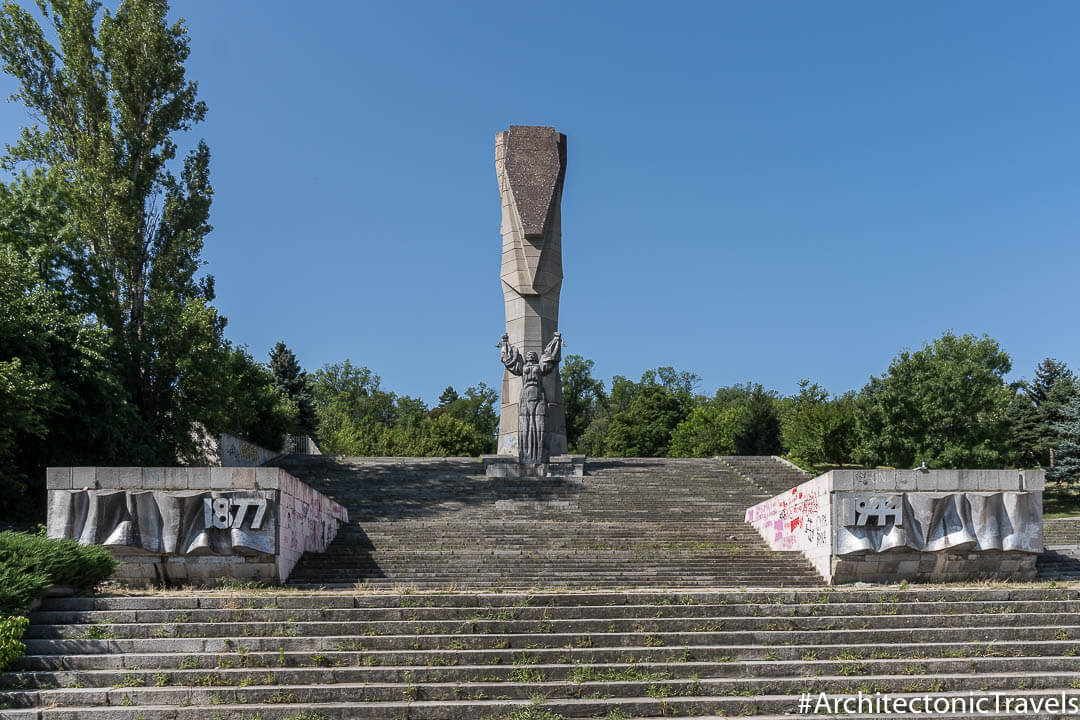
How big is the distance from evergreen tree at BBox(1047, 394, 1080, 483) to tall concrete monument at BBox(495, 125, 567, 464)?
54.0ft

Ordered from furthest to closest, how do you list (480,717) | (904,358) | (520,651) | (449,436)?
(449,436) < (904,358) < (520,651) < (480,717)

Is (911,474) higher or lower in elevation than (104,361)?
lower

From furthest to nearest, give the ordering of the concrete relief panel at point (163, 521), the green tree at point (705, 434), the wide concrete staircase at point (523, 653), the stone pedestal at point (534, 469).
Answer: the green tree at point (705, 434) < the stone pedestal at point (534, 469) < the concrete relief panel at point (163, 521) < the wide concrete staircase at point (523, 653)

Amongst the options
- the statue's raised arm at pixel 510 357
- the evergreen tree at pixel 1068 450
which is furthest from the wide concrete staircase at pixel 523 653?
the evergreen tree at pixel 1068 450

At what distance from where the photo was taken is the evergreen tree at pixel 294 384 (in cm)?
4191

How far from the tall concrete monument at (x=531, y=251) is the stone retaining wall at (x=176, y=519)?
53.5 ft

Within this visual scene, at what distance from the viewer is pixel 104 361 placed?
18.8 metres

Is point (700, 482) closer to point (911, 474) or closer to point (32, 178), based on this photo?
point (911, 474)

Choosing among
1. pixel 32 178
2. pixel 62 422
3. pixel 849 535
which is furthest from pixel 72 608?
pixel 32 178

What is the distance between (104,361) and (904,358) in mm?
25759

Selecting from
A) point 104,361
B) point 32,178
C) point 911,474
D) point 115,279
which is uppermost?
point 32,178

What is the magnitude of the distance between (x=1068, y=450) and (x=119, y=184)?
1183 inches

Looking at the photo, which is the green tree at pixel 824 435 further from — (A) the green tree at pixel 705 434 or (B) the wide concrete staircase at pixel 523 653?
(B) the wide concrete staircase at pixel 523 653

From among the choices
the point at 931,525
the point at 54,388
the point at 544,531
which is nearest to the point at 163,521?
the point at 54,388
